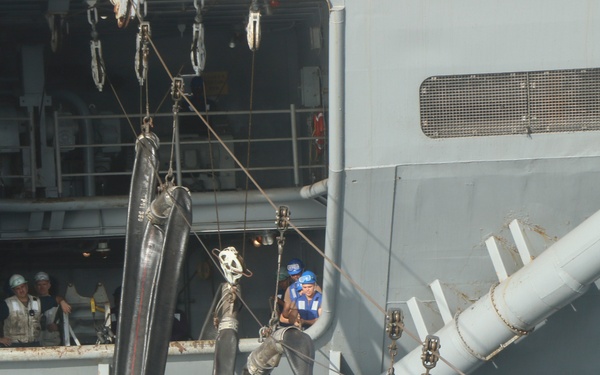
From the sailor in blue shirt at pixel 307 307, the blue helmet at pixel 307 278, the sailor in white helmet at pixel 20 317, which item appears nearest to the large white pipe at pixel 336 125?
the blue helmet at pixel 307 278

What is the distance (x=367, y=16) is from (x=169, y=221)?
1942mm

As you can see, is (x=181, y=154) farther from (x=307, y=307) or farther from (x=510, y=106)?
(x=510, y=106)

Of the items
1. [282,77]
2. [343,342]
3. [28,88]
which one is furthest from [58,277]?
[343,342]

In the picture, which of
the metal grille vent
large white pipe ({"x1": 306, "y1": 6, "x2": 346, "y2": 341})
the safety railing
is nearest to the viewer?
large white pipe ({"x1": 306, "y1": 6, "x2": 346, "y2": 341})

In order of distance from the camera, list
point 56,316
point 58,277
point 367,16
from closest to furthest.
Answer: point 367,16, point 56,316, point 58,277

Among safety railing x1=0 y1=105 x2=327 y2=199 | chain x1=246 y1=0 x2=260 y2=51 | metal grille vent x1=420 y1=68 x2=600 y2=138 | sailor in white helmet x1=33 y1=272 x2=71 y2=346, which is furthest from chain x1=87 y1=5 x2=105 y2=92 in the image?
metal grille vent x1=420 y1=68 x2=600 y2=138

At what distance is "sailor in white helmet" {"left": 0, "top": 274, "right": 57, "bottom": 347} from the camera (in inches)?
356

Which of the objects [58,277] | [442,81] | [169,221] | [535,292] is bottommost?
[58,277]

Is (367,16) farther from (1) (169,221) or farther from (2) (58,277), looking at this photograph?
(2) (58,277)

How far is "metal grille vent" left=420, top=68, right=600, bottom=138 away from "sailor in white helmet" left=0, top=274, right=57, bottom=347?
3.58 meters

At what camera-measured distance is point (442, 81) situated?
7703 millimetres

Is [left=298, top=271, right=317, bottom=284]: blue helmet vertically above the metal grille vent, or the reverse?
the metal grille vent

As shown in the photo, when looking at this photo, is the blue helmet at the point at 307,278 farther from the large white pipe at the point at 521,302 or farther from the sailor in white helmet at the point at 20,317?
the sailor in white helmet at the point at 20,317

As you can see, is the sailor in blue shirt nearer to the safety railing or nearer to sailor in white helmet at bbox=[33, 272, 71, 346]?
sailor in white helmet at bbox=[33, 272, 71, 346]
